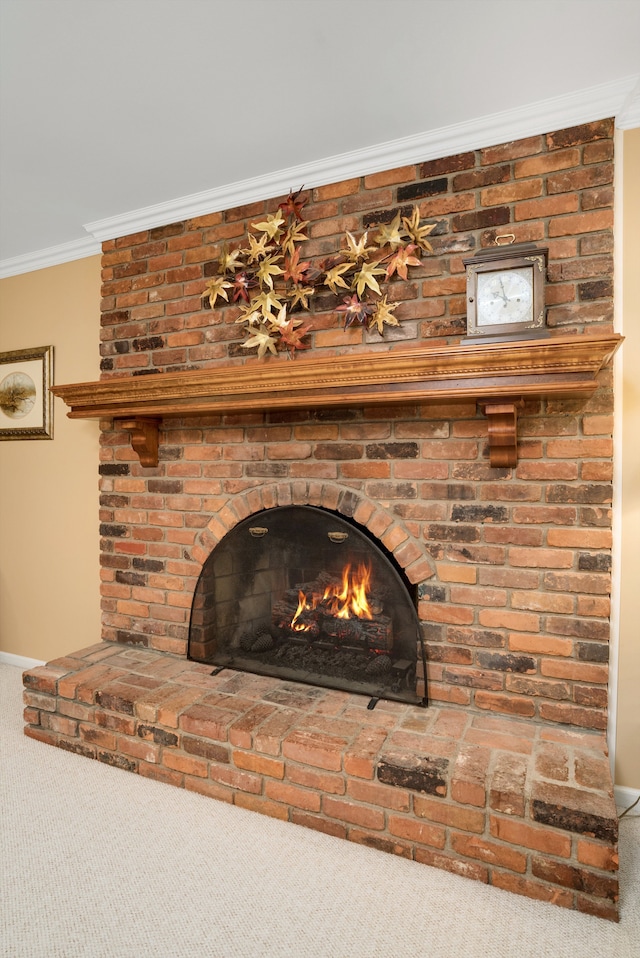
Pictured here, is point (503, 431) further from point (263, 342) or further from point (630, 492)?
point (263, 342)

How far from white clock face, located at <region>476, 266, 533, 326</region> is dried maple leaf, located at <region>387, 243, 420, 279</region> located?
30cm

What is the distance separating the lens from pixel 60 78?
1.60m

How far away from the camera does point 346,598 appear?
6.73 feet

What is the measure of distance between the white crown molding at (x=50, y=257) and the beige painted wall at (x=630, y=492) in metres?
2.26

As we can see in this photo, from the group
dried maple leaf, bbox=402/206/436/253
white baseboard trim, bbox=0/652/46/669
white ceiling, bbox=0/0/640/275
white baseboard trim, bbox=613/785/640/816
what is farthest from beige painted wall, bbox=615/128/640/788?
white baseboard trim, bbox=0/652/46/669

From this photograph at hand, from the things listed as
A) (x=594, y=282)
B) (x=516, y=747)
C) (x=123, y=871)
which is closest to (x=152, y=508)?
(x=123, y=871)

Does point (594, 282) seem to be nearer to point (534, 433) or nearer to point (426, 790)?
point (534, 433)

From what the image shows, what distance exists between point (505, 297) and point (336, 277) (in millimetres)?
628

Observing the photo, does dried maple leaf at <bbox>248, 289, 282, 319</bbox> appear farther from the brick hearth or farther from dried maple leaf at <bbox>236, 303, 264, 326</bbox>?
the brick hearth

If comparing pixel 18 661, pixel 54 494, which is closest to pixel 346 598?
pixel 54 494

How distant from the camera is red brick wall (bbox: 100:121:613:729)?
1.69 m

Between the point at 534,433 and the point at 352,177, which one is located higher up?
the point at 352,177

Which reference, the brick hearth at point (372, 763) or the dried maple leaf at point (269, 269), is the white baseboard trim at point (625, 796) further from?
the dried maple leaf at point (269, 269)

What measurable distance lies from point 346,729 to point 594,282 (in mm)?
1577
